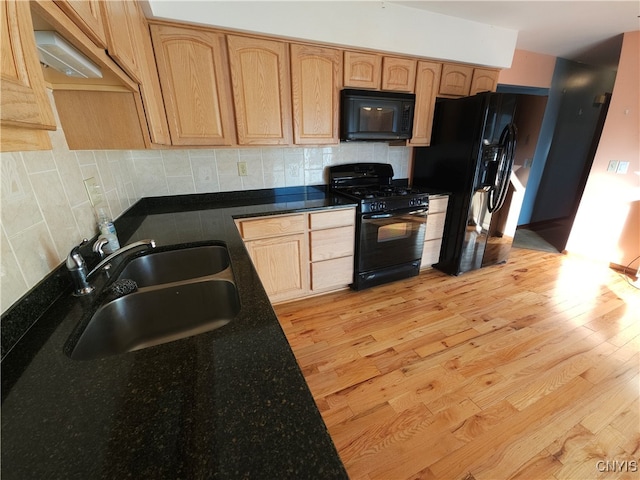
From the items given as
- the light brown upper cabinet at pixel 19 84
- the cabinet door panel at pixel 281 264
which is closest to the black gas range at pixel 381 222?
the cabinet door panel at pixel 281 264

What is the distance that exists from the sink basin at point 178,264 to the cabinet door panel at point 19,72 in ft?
2.81

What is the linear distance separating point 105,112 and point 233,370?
50.9 inches

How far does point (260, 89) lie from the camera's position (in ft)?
6.40

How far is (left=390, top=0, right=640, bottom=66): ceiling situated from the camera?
207 cm

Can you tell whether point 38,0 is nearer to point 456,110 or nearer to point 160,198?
point 160,198

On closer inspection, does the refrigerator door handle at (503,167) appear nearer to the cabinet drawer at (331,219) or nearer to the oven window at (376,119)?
the oven window at (376,119)

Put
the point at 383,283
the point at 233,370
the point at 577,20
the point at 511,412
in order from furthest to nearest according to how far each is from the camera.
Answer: the point at 383,283
the point at 577,20
the point at 511,412
the point at 233,370

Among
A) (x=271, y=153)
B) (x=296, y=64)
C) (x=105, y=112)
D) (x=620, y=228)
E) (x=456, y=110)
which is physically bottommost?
(x=620, y=228)

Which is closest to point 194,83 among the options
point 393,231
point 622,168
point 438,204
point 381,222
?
point 381,222

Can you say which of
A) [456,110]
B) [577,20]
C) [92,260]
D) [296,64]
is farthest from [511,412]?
[577,20]

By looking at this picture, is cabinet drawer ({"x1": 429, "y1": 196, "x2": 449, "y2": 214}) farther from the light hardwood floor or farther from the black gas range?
the light hardwood floor

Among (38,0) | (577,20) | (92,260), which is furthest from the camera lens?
(577,20)

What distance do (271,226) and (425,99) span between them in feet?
6.22

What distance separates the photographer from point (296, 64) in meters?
1.98
